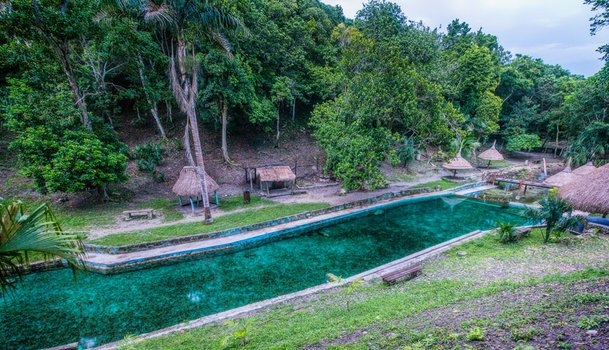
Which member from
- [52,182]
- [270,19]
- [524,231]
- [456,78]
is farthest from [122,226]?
[456,78]

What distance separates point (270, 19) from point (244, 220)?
58.4 ft

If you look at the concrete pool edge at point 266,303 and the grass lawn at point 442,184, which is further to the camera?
the grass lawn at point 442,184

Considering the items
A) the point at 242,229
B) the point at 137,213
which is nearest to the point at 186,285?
the point at 242,229

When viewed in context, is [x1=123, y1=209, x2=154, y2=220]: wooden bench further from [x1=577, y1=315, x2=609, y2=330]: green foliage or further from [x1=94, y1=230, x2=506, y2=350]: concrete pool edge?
[x1=577, y1=315, x2=609, y2=330]: green foliage

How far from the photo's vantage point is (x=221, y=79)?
61.5ft

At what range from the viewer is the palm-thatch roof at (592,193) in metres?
10.1

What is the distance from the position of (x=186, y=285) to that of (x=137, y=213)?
6002mm

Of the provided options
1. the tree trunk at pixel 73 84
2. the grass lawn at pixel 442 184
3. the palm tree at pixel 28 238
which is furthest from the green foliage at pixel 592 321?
the tree trunk at pixel 73 84

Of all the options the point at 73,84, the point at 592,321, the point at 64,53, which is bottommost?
the point at 592,321

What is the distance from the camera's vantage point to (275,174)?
1766 centimetres

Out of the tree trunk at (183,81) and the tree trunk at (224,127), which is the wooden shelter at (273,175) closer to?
the tree trunk at (224,127)

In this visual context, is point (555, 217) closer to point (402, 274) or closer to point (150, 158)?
point (402, 274)

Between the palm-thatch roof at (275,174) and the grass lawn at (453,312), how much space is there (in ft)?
33.3

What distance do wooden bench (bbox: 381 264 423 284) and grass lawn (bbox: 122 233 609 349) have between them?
0.19 m
